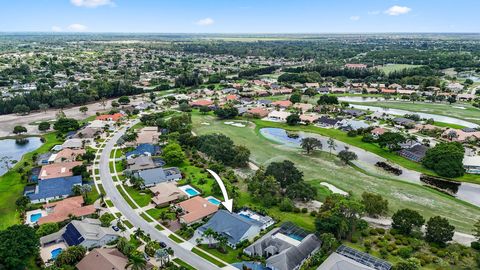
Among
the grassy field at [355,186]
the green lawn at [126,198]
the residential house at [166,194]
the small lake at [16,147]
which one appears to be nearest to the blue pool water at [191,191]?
the residential house at [166,194]

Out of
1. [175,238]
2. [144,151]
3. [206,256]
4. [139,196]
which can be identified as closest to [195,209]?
[175,238]

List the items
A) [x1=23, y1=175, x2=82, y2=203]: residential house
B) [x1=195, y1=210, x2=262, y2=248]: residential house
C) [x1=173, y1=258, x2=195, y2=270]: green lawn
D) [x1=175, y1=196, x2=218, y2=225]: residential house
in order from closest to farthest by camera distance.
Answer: [x1=173, y1=258, x2=195, y2=270]: green lawn, [x1=195, y1=210, x2=262, y2=248]: residential house, [x1=175, y1=196, x2=218, y2=225]: residential house, [x1=23, y1=175, x2=82, y2=203]: residential house

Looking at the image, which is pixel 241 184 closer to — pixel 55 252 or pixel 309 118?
pixel 55 252

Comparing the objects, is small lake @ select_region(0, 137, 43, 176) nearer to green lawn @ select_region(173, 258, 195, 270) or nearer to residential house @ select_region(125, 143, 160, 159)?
residential house @ select_region(125, 143, 160, 159)

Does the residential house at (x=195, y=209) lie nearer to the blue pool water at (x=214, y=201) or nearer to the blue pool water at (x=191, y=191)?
the blue pool water at (x=214, y=201)

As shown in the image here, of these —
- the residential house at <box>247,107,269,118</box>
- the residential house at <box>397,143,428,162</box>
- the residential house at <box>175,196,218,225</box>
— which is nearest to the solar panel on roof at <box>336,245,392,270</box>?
the residential house at <box>175,196,218,225</box>

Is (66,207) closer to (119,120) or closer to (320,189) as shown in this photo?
(320,189)
